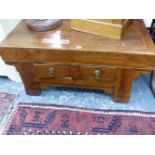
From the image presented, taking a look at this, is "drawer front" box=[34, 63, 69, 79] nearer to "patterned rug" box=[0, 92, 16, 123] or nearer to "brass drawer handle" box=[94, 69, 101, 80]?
"brass drawer handle" box=[94, 69, 101, 80]

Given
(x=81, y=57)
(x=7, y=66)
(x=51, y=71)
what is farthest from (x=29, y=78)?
(x=81, y=57)

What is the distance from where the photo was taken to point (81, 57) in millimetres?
1146

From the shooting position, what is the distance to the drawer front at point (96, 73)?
1203 mm

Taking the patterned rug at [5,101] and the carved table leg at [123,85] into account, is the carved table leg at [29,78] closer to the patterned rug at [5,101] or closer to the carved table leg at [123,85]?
the patterned rug at [5,101]

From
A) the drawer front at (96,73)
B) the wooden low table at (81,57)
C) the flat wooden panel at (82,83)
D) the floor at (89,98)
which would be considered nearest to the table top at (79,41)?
the wooden low table at (81,57)

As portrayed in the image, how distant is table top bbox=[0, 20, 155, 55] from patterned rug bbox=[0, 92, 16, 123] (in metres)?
0.45

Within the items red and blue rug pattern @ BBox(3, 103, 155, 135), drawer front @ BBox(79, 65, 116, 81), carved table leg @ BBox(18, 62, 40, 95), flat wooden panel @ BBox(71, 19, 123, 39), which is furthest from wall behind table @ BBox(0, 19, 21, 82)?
drawer front @ BBox(79, 65, 116, 81)

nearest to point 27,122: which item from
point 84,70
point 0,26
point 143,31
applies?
point 84,70

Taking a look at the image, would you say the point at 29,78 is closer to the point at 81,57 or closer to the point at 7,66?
the point at 7,66

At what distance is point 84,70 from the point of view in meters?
1.23

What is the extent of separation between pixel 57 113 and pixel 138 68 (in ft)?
1.91

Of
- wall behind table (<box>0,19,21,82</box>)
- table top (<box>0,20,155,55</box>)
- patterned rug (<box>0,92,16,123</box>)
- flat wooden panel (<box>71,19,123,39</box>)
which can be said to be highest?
flat wooden panel (<box>71,19,123,39</box>)

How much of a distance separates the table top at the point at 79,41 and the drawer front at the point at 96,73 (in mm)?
135

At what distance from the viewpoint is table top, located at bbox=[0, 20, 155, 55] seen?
111 cm
